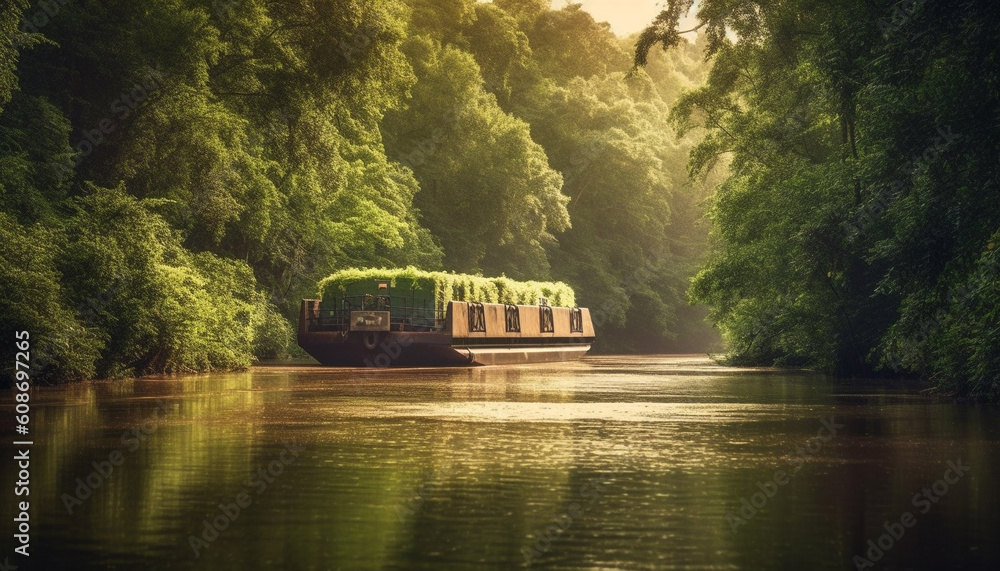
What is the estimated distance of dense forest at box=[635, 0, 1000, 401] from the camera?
69.6 ft

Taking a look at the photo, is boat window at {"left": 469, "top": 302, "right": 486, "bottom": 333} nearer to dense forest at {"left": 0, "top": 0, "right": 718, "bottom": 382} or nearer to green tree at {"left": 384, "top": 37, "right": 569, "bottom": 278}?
dense forest at {"left": 0, "top": 0, "right": 718, "bottom": 382}

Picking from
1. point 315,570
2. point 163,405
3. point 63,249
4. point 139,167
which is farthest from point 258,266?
point 315,570

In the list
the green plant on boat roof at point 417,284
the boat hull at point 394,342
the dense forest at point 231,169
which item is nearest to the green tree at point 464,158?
the dense forest at point 231,169

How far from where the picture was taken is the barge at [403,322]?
44312 mm

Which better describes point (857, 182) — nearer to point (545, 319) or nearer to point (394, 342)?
point (394, 342)

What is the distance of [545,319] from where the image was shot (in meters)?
60.9

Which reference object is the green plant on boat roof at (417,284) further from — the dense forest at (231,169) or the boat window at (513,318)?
the dense forest at (231,169)

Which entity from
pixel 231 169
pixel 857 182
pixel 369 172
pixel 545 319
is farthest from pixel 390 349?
pixel 857 182

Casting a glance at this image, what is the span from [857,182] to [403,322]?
19.1 meters

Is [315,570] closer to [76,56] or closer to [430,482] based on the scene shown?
[430,482]

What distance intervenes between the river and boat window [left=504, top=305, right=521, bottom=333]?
112ft

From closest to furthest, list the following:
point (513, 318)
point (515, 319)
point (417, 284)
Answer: point (417, 284) < point (513, 318) < point (515, 319)

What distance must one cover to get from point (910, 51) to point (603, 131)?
6332cm

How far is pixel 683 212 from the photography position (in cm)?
9931
